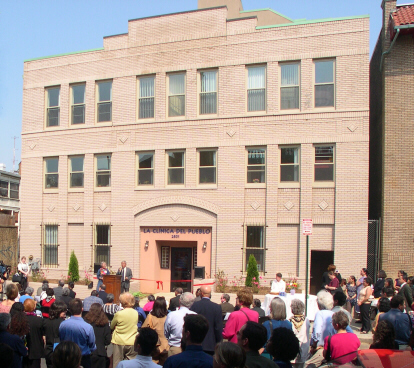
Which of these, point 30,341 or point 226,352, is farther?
point 30,341

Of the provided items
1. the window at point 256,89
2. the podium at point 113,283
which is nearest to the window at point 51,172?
the podium at point 113,283

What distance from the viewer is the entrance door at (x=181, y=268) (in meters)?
19.8

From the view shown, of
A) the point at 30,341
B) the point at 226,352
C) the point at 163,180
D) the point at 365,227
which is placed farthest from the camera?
the point at 163,180

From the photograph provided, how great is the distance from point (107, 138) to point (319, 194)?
9.72 metres

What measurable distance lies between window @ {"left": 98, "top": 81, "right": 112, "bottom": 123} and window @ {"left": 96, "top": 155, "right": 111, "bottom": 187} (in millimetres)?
1777

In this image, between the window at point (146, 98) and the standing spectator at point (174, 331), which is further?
the window at point (146, 98)

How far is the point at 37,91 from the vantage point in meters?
22.3

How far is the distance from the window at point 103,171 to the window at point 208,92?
5.02 meters

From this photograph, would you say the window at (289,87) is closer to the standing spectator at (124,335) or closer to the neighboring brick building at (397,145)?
the neighboring brick building at (397,145)

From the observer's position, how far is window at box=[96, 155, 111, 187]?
2070 centimetres

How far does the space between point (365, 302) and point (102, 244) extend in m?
12.3

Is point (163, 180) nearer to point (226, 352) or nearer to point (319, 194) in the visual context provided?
point (319, 194)

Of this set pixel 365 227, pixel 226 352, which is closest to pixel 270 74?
pixel 365 227

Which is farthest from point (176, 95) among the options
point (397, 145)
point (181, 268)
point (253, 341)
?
point (253, 341)
